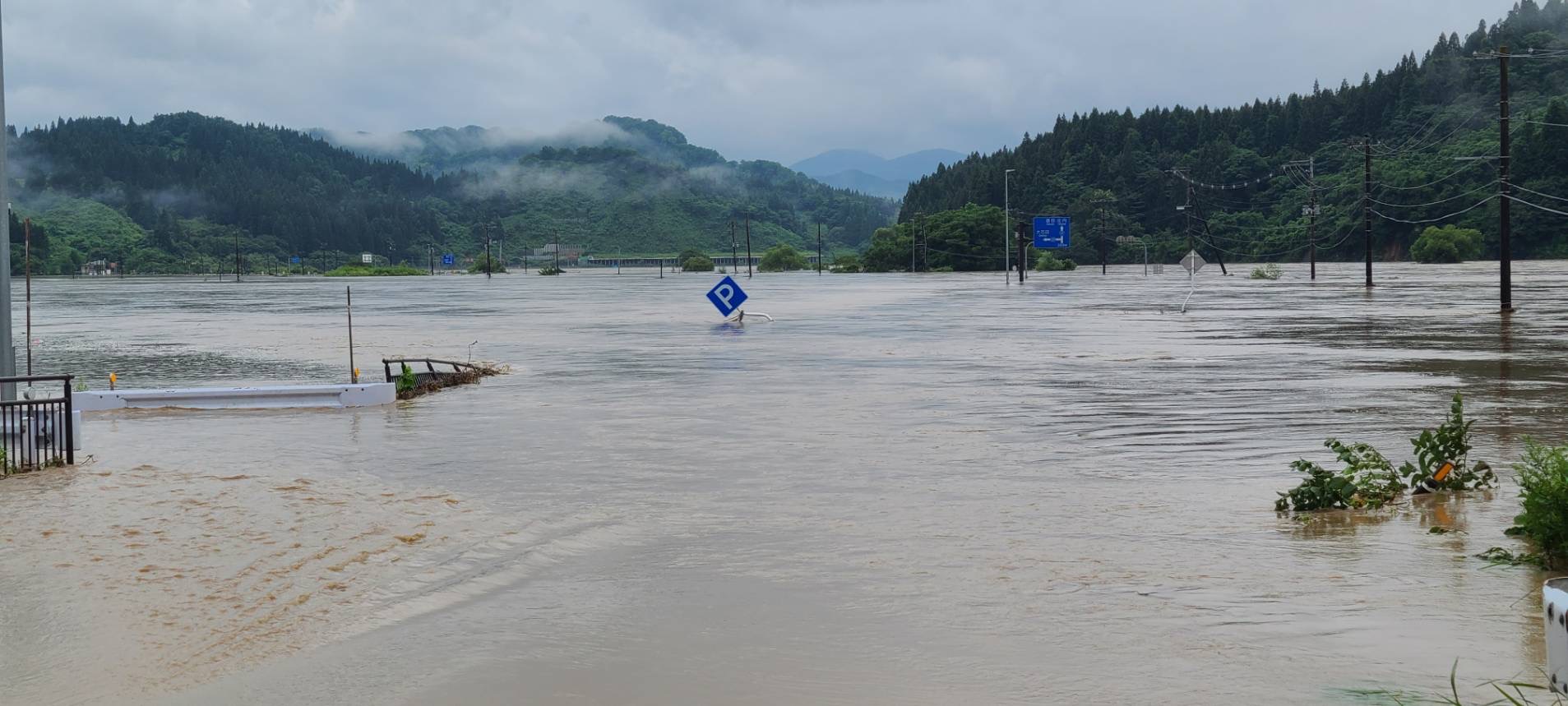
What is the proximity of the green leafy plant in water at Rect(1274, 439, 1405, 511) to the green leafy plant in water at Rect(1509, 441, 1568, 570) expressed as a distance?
6.47 ft

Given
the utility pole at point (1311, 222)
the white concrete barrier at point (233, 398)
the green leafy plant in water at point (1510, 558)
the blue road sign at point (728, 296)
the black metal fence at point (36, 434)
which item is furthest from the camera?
the utility pole at point (1311, 222)

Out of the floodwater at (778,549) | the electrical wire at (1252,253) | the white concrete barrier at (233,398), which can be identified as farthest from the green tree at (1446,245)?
the white concrete barrier at (233,398)

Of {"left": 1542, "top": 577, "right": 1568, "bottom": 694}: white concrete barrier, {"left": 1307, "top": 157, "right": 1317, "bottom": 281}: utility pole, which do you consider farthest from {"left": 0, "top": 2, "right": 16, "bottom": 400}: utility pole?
{"left": 1307, "top": 157, "right": 1317, "bottom": 281}: utility pole

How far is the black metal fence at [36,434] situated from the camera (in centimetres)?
1376

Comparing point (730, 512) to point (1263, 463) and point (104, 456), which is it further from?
point (104, 456)

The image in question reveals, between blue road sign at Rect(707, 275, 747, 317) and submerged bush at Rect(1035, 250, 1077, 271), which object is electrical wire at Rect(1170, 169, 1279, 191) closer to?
submerged bush at Rect(1035, 250, 1077, 271)

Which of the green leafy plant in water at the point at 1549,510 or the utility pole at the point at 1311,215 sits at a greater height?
the utility pole at the point at 1311,215

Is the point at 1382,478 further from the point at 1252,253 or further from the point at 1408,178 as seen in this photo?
the point at 1252,253

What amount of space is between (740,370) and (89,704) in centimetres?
1955

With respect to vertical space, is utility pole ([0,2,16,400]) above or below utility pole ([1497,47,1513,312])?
below

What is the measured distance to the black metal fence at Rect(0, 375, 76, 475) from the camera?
13.8 metres

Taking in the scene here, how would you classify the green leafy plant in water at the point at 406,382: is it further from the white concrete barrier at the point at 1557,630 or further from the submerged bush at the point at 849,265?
the submerged bush at the point at 849,265

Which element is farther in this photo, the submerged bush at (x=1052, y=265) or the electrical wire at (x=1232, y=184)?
the electrical wire at (x=1232, y=184)

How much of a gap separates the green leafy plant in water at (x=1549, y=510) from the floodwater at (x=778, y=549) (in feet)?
1.31
